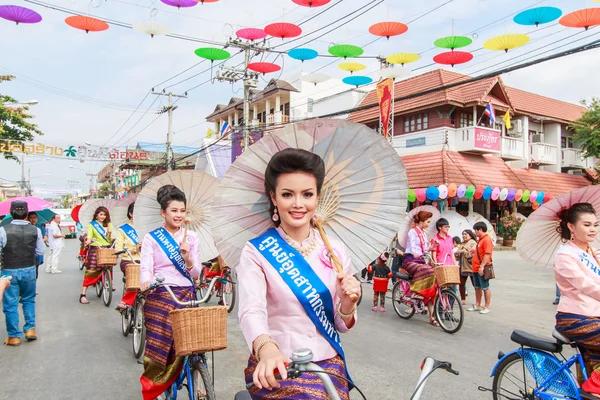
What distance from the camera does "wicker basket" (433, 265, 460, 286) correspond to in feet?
22.8

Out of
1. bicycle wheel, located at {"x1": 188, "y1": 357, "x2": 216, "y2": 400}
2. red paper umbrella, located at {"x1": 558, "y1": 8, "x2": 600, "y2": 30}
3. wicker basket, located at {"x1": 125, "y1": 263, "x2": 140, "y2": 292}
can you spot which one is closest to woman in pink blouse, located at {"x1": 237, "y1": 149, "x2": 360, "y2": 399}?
bicycle wheel, located at {"x1": 188, "y1": 357, "x2": 216, "y2": 400}

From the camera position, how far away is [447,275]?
6945 millimetres

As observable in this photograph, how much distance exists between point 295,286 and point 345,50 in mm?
9501

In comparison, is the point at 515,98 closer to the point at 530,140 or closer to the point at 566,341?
the point at 530,140

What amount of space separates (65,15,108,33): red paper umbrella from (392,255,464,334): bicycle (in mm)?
7262

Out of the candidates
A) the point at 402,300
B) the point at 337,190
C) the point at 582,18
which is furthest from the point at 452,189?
the point at 337,190

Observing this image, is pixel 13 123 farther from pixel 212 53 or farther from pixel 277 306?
pixel 277 306

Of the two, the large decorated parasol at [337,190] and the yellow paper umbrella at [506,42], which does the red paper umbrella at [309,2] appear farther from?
the large decorated parasol at [337,190]

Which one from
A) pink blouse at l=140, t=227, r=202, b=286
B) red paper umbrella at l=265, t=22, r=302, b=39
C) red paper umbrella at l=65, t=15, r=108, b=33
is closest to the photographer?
pink blouse at l=140, t=227, r=202, b=286

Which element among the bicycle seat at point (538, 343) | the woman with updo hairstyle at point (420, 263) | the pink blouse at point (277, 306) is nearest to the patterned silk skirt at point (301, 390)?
the pink blouse at point (277, 306)

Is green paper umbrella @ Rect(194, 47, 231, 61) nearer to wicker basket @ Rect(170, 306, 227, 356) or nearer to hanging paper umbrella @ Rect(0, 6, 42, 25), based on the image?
hanging paper umbrella @ Rect(0, 6, 42, 25)

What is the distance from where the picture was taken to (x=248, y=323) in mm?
1859

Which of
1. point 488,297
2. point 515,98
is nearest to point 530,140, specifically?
point 515,98

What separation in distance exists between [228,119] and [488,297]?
30009 mm
